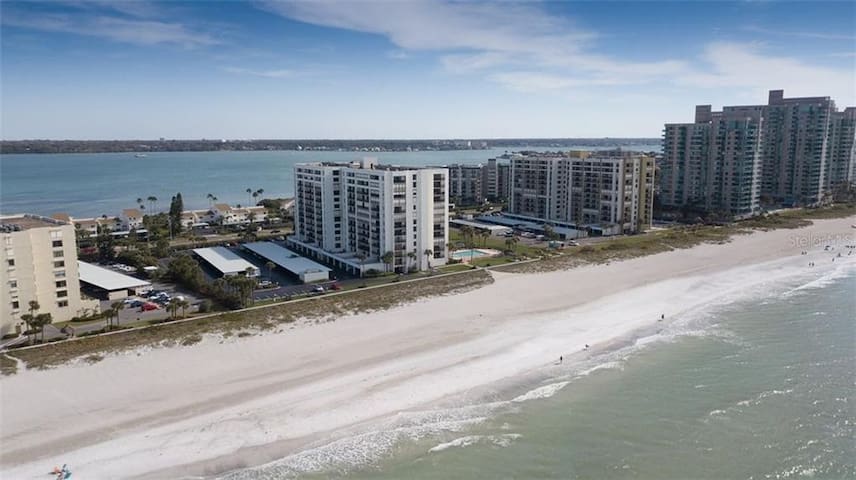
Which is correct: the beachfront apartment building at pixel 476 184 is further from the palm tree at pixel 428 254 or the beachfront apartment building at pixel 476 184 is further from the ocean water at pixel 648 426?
the ocean water at pixel 648 426

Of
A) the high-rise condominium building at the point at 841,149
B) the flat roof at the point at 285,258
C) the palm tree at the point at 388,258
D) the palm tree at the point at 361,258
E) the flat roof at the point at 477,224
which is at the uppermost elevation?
the high-rise condominium building at the point at 841,149

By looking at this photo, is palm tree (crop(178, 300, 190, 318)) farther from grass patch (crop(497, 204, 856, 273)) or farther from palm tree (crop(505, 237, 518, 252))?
palm tree (crop(505, 237, 518, 252))

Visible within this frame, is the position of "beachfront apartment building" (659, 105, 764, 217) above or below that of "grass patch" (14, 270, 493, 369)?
above

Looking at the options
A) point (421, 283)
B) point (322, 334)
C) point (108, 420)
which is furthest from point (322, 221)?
point (108, 420)

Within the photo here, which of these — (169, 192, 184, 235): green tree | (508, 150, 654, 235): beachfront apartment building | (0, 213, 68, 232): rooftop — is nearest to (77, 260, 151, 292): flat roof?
(0, 213, 68, 232): rooftop

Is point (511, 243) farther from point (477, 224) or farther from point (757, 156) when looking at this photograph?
point (757, 156)

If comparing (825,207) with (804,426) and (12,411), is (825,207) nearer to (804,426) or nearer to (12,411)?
(804,426)

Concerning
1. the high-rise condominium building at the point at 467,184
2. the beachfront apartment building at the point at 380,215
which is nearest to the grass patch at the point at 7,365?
the beachfront apartment building at the point at 380,215

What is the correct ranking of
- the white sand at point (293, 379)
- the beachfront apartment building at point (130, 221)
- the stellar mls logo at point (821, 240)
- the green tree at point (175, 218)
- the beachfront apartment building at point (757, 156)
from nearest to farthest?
1. the white sand at point (293, 379)
2. the stellar mls logo at point (821, 240)
3. the green tree at point (175, 218)
4. the beachfront apartment building at point (130, 221)
5. the beachfront apartment building at point (757, 156)
